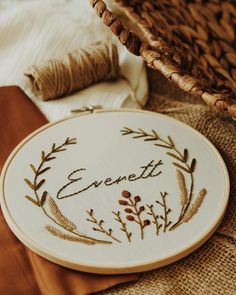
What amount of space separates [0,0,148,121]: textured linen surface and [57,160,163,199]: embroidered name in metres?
0.17

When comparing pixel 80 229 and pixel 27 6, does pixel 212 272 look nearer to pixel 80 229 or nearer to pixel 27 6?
pixel 80 229

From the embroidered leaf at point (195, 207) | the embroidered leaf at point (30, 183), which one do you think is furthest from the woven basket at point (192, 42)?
the embroidered leaf at point (30, 183)

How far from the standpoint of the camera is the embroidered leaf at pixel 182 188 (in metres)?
0.67

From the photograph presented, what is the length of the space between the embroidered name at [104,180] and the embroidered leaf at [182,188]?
0.03 meters

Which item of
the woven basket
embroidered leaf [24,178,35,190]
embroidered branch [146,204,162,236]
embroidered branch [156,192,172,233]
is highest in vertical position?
the woven basket

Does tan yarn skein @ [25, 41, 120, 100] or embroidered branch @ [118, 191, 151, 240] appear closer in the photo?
embroidered branch @ [118, 191, 151, 240]

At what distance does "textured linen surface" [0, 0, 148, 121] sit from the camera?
2.89ft

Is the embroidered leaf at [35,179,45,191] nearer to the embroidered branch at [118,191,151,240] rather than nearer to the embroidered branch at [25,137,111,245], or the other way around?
the embroidered branch at [25,137,111,245]

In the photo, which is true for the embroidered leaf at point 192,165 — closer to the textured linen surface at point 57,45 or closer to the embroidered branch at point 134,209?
the embroidered branch at point 134,209

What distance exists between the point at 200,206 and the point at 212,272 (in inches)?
3.4

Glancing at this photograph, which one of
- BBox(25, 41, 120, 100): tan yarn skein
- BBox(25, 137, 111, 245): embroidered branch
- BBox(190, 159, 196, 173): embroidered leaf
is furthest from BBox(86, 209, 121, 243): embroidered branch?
BBox(25, 41, 120, 100): tan yarn skein

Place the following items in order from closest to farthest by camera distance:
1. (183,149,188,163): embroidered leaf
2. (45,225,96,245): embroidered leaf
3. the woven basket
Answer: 1. the woven basket
2. (45,225,96,245): embroidered leaf
3. (183,149,188,163): embroidered leaf

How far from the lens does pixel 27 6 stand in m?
1.00

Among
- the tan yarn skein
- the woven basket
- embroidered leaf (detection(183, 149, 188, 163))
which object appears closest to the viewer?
the woven basket
